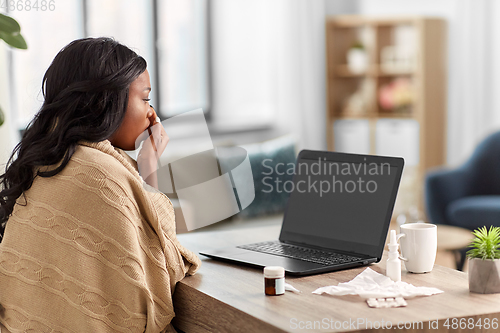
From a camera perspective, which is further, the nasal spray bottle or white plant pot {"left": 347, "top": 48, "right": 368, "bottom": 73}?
white plant pot {"left": 347, "top": 48, "right": 368, "bottom": 73}

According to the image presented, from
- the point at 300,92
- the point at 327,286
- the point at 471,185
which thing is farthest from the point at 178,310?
the point at 300,92

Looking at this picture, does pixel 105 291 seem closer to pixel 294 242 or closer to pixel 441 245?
pixel 294 242

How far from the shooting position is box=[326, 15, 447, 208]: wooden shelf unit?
4.32 meters

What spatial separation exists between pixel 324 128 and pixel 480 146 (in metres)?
1.45

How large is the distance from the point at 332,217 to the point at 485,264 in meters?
0.41

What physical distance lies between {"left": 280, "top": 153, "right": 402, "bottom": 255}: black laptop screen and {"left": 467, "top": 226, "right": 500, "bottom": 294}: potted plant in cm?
23

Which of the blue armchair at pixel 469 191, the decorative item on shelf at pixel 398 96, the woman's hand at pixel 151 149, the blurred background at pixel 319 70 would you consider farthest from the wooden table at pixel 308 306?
the decorative item on shelf at pixel 398 96

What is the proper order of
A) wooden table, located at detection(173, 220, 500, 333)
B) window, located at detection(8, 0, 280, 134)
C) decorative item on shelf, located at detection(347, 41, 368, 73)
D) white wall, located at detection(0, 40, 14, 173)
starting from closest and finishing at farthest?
1. wooden table, located at detection(173, 220, 500, 333)
2. white wall, located at detection(0, 40, 14, 173)
3. window, located at detection(8, 0, 280, 134)
4. decorative item on shelf, located at detection(347, 41, 368, 73)

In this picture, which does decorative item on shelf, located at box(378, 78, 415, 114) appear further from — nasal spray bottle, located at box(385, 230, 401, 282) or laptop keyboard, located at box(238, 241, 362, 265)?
nasal spray bottle, located at box(385, 230, 401, 282)

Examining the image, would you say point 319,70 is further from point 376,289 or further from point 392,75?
point 376,289

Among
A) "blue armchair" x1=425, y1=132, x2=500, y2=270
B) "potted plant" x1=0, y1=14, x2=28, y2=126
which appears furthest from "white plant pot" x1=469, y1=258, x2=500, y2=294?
"blue armchair" x1=425, y1=132, x2=500, y2=270

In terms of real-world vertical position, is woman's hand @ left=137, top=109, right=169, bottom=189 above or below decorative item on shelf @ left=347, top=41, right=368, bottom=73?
below

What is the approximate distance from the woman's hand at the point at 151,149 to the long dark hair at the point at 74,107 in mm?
102

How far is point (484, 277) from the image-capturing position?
3.24 ft
